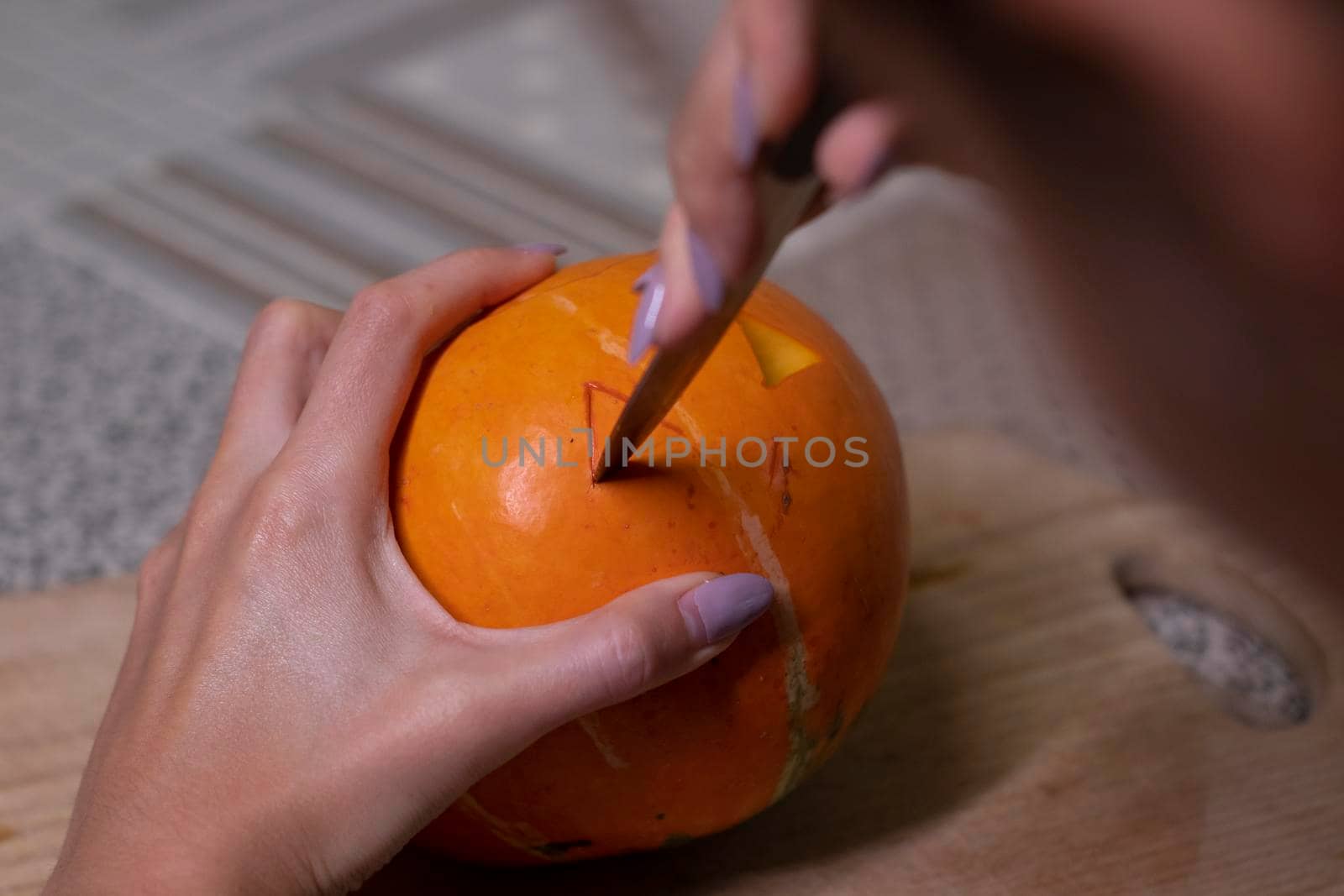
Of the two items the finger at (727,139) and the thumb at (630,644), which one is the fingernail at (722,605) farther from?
the finger at (727,139)

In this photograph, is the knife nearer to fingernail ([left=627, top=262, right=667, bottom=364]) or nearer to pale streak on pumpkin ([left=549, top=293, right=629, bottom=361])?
fingernail ([left=627, top=262, right=667, bottom=364])

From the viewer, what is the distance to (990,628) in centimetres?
152

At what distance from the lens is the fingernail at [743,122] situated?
2.20ft

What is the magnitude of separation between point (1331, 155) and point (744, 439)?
0.60 meters

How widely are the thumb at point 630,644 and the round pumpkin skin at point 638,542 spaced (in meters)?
0.05

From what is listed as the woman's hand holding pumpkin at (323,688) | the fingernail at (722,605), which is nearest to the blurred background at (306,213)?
the woman's hand holding pumpkin at (323,688)

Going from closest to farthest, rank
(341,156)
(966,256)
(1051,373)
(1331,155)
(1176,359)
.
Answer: (1331,155), (1176,359), (1051,373), (966,256), (341,156)

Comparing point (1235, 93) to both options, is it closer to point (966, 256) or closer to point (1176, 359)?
point (1176, 359)

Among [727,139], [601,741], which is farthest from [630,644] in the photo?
[727,139]

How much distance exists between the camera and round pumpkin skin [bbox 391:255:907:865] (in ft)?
3.31

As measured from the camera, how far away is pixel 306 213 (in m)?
2.53

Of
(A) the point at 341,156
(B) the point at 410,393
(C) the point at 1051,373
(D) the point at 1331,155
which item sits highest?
(D) the point at 1331,155

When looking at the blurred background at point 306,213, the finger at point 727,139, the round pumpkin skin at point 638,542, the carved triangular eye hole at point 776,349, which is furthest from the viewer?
the blurred background at point 306,213

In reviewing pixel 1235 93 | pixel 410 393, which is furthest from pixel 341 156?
pixel 1235 93
